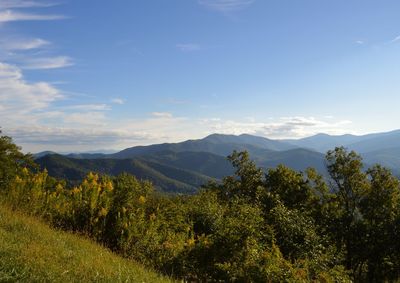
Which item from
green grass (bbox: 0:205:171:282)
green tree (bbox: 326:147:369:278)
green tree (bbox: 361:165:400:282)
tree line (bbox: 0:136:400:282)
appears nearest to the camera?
green grass (bbox: 0:205:171:282)

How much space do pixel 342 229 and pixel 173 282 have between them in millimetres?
27874

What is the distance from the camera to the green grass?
5.44m

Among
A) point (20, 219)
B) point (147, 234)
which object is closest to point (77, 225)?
point (20, 219)

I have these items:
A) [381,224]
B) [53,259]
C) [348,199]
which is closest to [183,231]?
[53,259]

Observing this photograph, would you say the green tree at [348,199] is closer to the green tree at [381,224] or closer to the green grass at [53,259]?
the green tree at [381,224]

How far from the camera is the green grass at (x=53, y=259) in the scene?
5441mm

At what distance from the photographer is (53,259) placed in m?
6.11

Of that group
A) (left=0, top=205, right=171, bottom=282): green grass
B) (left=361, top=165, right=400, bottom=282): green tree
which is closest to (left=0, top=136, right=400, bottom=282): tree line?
(left=0, top=205, right=171, bottom=282): green grass

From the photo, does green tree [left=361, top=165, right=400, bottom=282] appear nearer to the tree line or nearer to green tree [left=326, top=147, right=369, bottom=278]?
green tree [left=326, top=147, right=369, bottom=278]

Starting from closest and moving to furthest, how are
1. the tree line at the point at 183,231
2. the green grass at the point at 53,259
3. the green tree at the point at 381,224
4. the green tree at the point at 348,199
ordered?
1. the green grass at the point at 53,259
2. the tree line at the point at 183,231
3. the green tree at the point at 381,224
4. the green tree at the point at 348,199

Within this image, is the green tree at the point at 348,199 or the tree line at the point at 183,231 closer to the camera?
the tree line at the point at 183,231

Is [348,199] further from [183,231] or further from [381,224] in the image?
[183,231]

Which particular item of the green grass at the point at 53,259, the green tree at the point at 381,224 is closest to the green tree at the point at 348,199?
the green tree at the point at 381,224

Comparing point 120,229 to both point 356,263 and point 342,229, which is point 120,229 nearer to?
point 342,229
